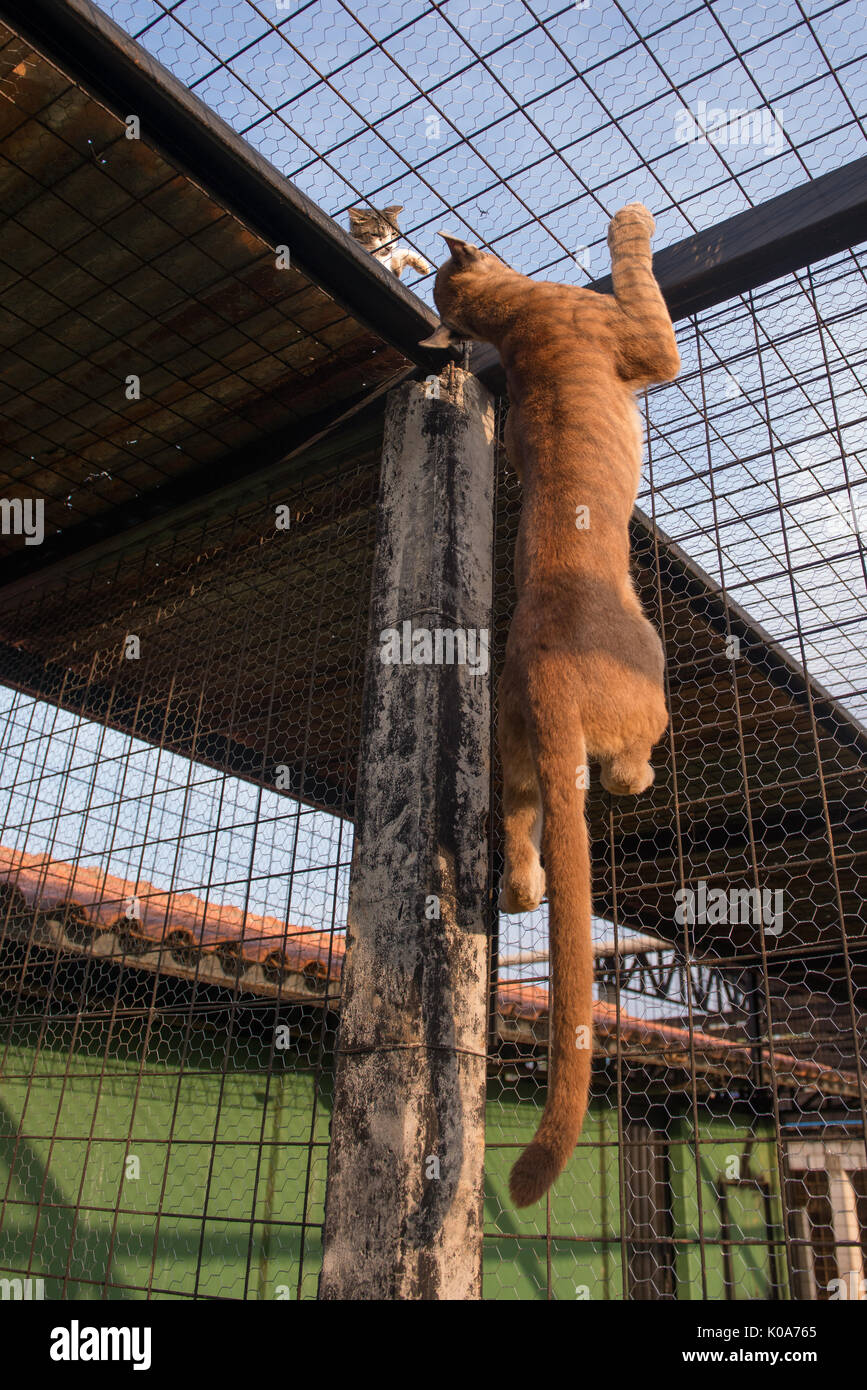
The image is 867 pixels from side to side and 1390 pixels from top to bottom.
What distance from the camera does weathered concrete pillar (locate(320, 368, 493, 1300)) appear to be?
2668 mm

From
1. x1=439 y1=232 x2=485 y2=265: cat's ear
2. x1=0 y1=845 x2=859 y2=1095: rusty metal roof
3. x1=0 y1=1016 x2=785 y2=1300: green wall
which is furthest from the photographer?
x1=0 y1=1016 x2=785 y2=1300: green wall

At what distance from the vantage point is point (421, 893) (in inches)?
116

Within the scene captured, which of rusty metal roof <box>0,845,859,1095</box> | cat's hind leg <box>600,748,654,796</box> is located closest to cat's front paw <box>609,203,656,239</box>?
cat's hind leg <box>600,748,654,796</box>

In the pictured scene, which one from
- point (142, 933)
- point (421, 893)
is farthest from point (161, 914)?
point (421, 893)

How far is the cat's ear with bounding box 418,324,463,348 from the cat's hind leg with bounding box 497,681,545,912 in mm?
1619

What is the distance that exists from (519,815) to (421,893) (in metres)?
0.46

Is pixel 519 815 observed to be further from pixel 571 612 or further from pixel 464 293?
pixel 464 293

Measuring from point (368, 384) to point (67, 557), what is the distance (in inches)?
92.9

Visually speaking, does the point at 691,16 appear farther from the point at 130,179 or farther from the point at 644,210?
the point at 130,179

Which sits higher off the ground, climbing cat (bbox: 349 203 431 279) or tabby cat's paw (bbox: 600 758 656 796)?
climbing cat (bbox: 349 203 431 279)

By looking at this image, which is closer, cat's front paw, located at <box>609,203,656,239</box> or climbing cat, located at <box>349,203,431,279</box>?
cat's front paw, located at <box>609,203,656,239</box>

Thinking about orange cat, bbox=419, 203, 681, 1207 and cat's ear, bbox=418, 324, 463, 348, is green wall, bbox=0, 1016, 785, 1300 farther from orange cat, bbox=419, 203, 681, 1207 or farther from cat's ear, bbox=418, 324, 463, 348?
cat's ear, bbox=418, 324, 463, 348

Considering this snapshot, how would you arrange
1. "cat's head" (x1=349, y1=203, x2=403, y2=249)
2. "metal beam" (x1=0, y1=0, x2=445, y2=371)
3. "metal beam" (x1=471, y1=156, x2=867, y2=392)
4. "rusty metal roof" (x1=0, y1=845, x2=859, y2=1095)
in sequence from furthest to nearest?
"rusty metal roof" (x1=0, y1=845, x2=859, y2=1095) → "cat's head" (x1=349, y1=203, x2=403, y2=249) → "metal beam" (x1=471, y1=156, x2=867, y2=392) → "metal beam" (x1=0, y1=0, x2=445, y2=371)
